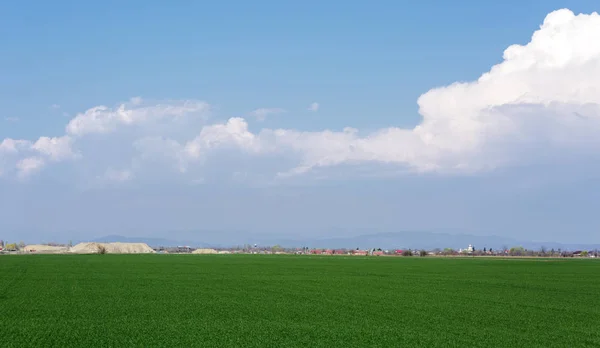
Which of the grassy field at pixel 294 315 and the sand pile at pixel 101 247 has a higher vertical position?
the sand pile at pixel 101 247

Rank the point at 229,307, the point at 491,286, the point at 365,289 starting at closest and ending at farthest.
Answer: the point at 229,307 < the point at 365,289 < the point at 491,286

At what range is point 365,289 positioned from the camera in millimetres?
44281

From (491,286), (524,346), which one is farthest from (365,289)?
(524,346)

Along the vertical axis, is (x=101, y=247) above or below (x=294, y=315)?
above

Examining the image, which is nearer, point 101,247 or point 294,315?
point 294,315

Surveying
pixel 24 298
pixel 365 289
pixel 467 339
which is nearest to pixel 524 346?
pixel 467 339

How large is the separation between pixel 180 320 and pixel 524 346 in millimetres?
13332

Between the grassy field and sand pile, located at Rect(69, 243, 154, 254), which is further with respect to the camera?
sand pile, located at Rect(69, 243, 154, 254)

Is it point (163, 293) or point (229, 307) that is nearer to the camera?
point (229, 307)

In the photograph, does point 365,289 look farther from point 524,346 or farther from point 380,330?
point 524,346

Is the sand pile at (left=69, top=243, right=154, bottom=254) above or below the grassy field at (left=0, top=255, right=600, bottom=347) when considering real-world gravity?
above

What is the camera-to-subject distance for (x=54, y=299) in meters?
35.8

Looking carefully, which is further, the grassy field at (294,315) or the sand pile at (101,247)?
the sand pile at (101,247)

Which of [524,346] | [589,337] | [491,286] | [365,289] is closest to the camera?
[524,346]
